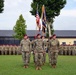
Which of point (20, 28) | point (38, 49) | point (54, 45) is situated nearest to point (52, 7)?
point (20, 28)

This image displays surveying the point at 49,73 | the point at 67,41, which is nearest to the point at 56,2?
the point at 67,41

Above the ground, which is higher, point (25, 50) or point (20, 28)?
point (20, 28)

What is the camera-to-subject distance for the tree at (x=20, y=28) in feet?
208

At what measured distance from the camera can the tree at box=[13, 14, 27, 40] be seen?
6333 cm

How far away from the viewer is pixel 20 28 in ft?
210

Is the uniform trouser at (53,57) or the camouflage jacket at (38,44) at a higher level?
the camouflage jacket at (38,44)

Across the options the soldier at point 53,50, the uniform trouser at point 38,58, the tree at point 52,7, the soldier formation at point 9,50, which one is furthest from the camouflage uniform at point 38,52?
the tree at point 52,7

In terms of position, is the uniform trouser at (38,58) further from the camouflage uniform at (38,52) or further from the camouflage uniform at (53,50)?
the camouflage uniform at (53,50)

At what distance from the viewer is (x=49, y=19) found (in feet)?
192

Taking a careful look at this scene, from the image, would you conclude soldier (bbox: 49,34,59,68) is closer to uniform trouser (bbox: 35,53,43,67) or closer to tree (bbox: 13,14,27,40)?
uniform trouser (bbox: 35,53,43,67)

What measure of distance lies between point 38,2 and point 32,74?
41737mm

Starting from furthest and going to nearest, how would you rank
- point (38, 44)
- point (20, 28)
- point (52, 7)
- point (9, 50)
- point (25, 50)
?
point (20, 28)
point (52, 7)
point (9, 50)
point (25, 50)
point (38, 44)

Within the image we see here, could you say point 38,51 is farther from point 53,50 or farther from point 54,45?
point 54,45

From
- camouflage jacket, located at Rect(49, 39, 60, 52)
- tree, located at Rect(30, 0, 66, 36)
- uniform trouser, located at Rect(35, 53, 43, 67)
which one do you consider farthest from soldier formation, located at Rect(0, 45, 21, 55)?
uniform trouser, located at Rect(35, 53, 43, 67)
